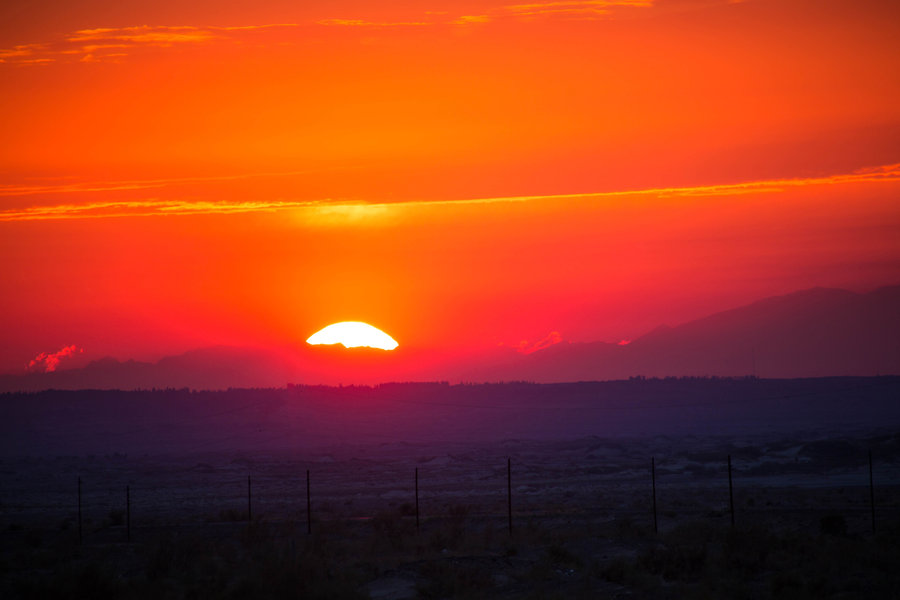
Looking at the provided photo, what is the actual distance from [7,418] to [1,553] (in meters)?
160

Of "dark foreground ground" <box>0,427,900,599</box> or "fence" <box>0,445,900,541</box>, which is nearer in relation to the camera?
"dark foreground ground" <box>0,427,900,599</box>

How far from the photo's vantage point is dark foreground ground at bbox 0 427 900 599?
2522cm

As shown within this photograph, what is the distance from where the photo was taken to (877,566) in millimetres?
26656

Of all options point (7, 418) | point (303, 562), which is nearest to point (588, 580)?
point (303, 562)

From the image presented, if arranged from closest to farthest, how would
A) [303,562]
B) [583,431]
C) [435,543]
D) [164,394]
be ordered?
[303,562], [435,543], [583,431], [164,394]

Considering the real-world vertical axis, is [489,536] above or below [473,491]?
above

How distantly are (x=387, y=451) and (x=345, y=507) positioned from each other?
6836 cm

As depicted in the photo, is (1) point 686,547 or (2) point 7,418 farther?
(2) point 7,418

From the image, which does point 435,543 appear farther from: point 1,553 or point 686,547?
point 1,553

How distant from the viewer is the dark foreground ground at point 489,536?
25.2m

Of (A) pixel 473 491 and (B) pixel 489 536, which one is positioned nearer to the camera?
(B) pixel 489 536

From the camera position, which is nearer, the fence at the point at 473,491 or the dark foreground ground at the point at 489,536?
the dark foreground ground at the point at 489,536

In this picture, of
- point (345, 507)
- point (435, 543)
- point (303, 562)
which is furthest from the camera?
point (345, 507)

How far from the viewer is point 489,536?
36.2 meters
